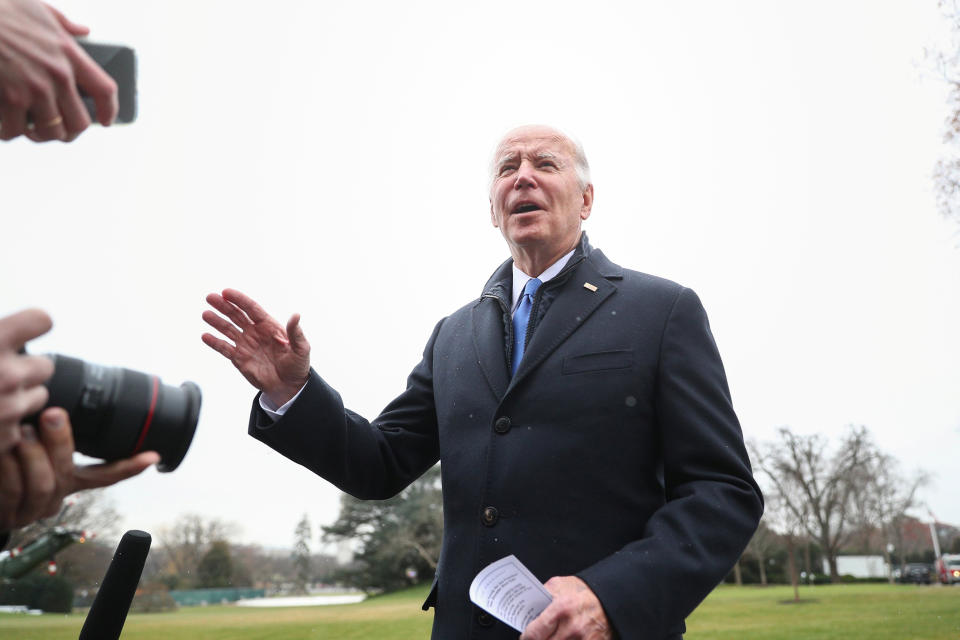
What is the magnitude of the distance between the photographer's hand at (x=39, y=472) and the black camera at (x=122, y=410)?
7cm

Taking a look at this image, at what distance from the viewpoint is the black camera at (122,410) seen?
1.54 meters

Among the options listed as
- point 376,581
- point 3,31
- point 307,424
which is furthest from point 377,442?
point 376,581

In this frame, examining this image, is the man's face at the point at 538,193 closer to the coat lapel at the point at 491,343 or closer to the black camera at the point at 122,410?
the coat lapel at the point at 491,343

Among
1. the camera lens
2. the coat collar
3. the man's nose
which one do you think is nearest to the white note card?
the coat collar

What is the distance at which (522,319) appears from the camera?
2943mm

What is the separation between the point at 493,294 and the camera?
10.2 feet

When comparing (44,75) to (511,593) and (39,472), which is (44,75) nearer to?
(39,472)

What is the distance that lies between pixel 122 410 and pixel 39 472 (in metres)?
0.20

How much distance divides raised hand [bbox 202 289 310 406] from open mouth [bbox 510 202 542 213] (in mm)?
1034

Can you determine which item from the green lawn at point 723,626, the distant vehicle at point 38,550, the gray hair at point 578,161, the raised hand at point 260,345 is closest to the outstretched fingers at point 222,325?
the raised hand at point 260,345

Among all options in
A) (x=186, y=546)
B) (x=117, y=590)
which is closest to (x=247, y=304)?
(x=117, y=590)

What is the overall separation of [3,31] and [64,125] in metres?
0.21

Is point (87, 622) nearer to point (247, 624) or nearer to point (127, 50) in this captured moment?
point (127, 50)

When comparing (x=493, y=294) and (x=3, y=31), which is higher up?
(x=3, y=31)
